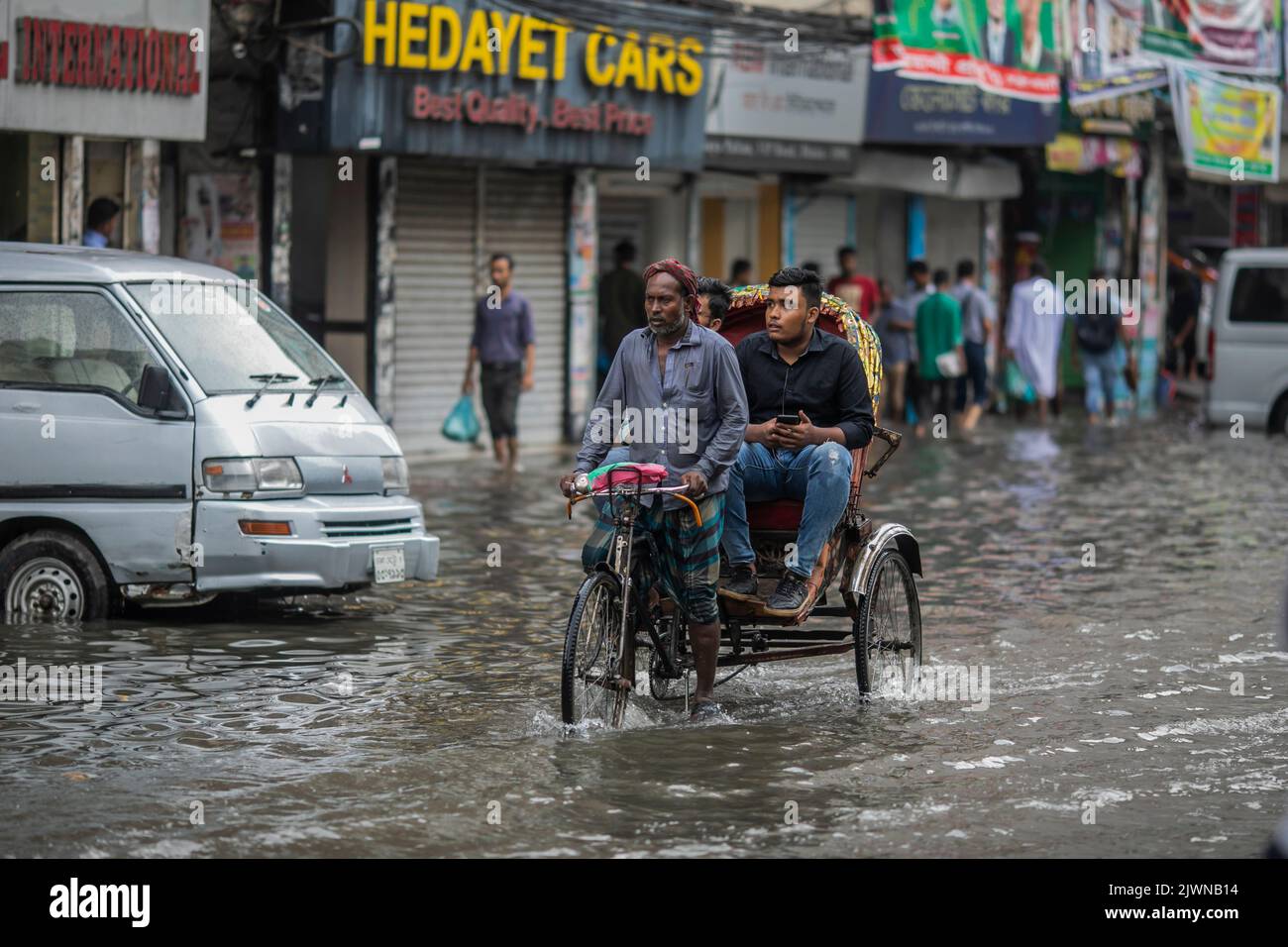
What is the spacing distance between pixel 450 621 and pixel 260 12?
8.51 meters

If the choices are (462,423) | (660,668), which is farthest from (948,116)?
(660,668)

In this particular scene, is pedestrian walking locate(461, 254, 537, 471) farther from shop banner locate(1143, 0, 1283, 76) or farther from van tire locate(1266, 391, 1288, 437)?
shop banner locate(1143, 0, 1283, 76)

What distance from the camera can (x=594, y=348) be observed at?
22.9 meters

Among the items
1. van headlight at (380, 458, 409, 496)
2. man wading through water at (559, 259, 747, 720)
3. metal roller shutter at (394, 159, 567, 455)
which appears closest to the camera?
man wading through water at (559, 259, 747, 720)

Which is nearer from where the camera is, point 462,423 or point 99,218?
point 99,218

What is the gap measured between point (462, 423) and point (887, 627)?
10731 mm

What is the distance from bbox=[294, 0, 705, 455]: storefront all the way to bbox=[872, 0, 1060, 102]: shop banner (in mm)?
3159

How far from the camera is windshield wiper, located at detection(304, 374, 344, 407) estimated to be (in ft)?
35.3

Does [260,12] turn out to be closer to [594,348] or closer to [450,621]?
[594,348]

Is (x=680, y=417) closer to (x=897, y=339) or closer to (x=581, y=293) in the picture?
(x=581, y=293)

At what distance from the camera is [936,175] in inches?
1075

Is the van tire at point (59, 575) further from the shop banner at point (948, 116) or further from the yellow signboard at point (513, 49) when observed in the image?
the shop banner at point (948, 116)

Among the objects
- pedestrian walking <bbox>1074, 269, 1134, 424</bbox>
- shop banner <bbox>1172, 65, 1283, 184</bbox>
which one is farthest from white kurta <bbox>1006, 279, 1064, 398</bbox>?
shop banner <bbox>1172, 65, 1283, 184</bbox>
